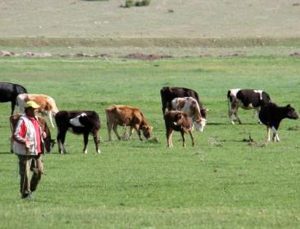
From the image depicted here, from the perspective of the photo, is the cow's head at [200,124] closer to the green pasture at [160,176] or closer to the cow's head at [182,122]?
the green pasture at [160,176]

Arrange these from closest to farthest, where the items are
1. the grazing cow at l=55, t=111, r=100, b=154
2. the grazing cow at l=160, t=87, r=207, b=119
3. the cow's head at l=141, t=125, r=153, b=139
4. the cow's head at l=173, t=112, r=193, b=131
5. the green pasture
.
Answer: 1. the green pasture
2. the grazing cow at l=55, t=111, r=100, b=154
3. the cow's head at l=173, t=112, r=193, b=131
4. the cow's head at l=141, t=125, r=153, b=139
5. the grazing cow at l=160, t=87, r=207, b=119

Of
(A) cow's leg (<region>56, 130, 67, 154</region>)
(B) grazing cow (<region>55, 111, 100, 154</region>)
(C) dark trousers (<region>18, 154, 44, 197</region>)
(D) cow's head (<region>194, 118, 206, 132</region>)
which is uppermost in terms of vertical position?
(C) dark trousers (<region>18, 154, 44, 197</region>)

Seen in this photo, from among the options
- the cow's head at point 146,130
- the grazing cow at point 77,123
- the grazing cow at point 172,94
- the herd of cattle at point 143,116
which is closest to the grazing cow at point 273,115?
the herd of cattle at point 143,116

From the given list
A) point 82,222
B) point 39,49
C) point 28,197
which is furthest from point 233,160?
point 39,49

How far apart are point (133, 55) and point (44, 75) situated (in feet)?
52.9

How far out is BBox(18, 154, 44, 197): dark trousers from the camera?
701 inches

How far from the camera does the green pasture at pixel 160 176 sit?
53.4 ft

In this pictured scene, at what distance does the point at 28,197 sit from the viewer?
18.5m

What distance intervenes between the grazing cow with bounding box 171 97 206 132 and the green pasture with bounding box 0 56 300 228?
408 millimetres

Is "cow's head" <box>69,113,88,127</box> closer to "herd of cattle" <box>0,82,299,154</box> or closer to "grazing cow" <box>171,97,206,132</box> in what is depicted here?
"herd of cattle" <box>0,82,299,154</box>

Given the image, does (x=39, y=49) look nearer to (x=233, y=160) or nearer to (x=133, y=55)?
(x=133, y=55)

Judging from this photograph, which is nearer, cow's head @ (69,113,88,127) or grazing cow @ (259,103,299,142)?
cow's head @ (69,113,88,127)

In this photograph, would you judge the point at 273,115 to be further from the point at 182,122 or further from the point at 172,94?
the point at 172,94

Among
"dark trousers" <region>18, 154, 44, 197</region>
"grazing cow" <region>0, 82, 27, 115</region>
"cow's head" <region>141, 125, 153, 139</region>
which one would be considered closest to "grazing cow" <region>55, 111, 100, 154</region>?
"cow's head" <region>141, 125, 153, 139</region>
